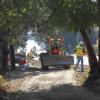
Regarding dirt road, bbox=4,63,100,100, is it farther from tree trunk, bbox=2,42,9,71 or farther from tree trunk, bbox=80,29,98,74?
tree trunk, bbox=2,42,9,71

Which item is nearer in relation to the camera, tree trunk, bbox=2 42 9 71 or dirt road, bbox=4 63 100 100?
dirt road, bbox=4 63 100 100

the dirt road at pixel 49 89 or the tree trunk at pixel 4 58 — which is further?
the tree trunk at pixel 4 58

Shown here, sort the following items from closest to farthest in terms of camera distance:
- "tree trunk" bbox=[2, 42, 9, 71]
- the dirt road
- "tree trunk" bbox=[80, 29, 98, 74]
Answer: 1. the dirt road
2. "tree trunk" bbox=[80, 29, 98, 74]
3. "tree trunk" bbox=[2, 42, 9, 71]

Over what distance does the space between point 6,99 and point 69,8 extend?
16.8 feet

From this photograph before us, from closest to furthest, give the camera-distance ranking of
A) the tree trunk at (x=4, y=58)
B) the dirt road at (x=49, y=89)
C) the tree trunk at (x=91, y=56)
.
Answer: the dirt road at (x=49, y=89)
the tree trunk at (x=91, y=56)
the tree trunk at (x=4, y=58)

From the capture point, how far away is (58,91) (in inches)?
746

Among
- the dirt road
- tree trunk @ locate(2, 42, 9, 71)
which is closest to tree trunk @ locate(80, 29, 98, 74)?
the dirt road

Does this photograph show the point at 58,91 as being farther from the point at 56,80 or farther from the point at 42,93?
the point at 56,80

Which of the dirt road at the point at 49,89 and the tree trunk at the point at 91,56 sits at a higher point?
the tree trunk at the point at 91,56

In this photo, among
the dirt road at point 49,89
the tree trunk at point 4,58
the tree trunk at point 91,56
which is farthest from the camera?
the tree trunk at point 4,58

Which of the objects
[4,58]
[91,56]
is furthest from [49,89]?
[4,58]

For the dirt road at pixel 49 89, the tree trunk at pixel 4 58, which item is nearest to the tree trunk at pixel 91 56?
the dirt road at pixel 49 89

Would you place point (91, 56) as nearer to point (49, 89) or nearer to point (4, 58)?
point (49, 89)

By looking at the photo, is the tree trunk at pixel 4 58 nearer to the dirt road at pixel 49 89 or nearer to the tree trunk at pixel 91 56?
the dirt road at pixel 49 89
